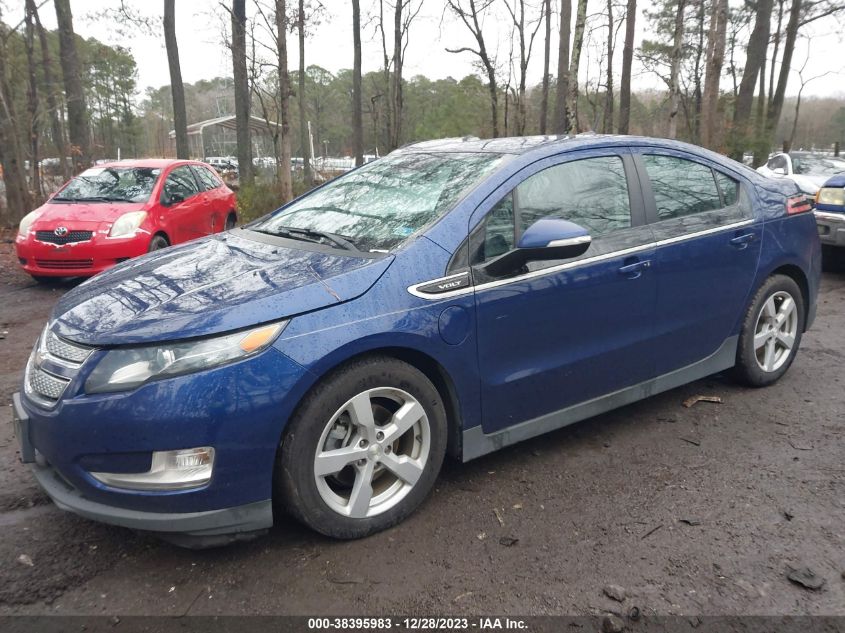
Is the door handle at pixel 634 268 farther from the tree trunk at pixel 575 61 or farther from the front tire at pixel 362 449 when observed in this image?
the tree trunk at pixel 575 61

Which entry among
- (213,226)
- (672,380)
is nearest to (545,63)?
(213,226)

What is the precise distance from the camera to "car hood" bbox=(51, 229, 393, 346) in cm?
240

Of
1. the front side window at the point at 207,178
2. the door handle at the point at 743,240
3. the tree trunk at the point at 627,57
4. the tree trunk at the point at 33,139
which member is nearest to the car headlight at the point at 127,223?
the front side window at the point at 207,178

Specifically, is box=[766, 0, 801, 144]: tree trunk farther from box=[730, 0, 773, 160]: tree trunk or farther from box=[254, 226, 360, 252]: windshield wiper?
box=[254, 226, 360, 252]: windshield wiper

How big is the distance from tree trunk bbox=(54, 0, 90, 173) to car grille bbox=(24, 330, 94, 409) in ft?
49.7

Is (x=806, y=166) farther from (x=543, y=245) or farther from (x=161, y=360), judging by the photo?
(x=161, y=360)

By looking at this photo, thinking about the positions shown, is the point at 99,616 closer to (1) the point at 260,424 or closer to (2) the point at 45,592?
(2) the point at 45,592

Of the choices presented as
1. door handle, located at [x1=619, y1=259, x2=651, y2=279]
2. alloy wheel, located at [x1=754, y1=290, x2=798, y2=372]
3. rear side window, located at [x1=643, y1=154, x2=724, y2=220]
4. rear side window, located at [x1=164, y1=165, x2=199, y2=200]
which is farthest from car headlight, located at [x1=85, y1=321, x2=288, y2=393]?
rear side window, located at [x1=164, y1=165, x2=199, y2=200]

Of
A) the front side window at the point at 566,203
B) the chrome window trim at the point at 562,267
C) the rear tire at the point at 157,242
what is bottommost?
the rear tire at the point at 157,242

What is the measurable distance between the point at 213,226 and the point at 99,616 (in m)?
8.14

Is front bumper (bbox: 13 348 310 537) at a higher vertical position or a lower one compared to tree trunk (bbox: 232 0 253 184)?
lower

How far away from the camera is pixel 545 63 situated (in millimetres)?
35688

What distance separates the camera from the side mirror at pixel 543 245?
2.86 metres

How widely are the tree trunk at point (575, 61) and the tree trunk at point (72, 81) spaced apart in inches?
450
